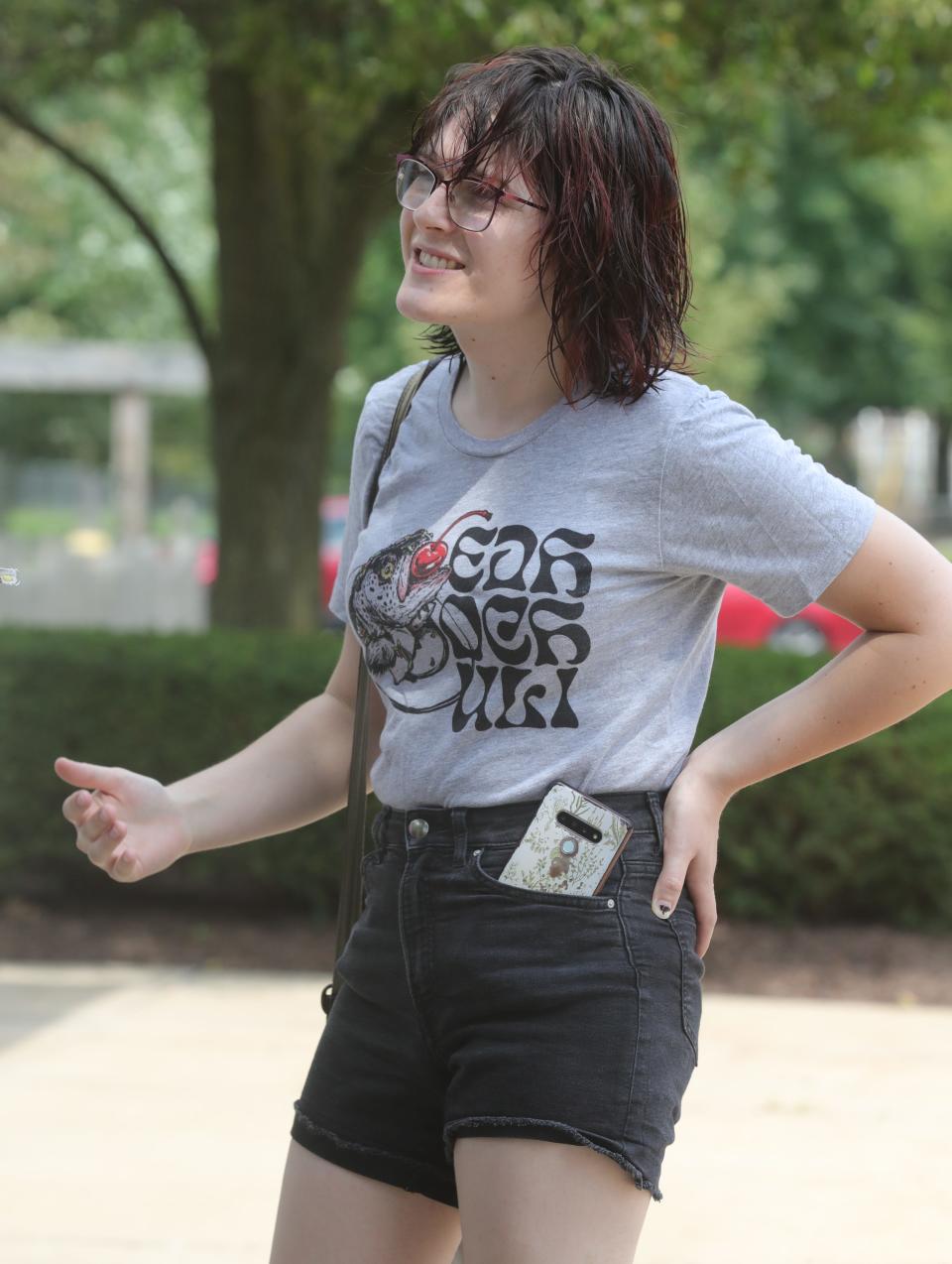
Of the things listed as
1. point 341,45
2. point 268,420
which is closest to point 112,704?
point 268,420

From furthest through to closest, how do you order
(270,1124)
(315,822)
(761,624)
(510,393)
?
(761,624), (315,822), (270,1124), (510,393)

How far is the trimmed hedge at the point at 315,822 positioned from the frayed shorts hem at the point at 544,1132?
173 inches

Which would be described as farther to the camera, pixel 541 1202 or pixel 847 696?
pixel 847 696

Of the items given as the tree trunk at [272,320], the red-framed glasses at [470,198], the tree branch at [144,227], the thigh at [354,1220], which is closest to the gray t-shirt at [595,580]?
the red-framed glasses at [470,198]

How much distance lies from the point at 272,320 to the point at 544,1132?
6766mm

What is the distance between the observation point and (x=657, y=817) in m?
1.77

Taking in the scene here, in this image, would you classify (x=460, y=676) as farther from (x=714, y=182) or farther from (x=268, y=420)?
(x=714, y=182)

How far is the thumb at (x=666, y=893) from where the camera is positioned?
174 centimetres

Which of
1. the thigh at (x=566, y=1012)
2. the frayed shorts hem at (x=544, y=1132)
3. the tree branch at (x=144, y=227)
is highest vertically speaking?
the tree branch at (x=144, y=227)

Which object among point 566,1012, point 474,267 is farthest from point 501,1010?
point 474,267

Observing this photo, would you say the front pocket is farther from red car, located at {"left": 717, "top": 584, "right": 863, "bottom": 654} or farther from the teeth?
red car, located at {"left": 717, "top": 584, "right": 863, "bottom": 654}

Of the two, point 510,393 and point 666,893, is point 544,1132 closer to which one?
point 666,893

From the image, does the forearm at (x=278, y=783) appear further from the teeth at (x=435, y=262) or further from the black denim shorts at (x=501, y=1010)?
the teeth at (x=435, y=262)

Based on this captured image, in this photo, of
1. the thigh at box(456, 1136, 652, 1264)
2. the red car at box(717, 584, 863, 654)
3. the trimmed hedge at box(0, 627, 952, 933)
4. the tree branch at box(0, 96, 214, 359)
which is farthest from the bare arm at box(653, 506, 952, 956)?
the red car at box(717, 584, 863, 654)
